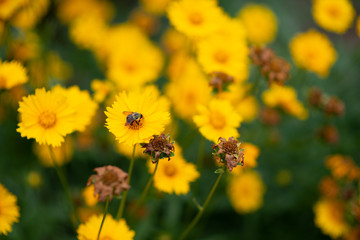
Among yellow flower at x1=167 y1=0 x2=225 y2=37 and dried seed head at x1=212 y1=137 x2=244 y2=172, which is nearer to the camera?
dried seed head at x1=212 y1=137 x2=244 y2=172

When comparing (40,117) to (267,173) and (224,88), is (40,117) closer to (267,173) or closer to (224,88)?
(224,88)

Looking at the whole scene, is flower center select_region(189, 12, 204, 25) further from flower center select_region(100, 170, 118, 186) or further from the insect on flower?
flower center select_region(100, 170, 118, 186)

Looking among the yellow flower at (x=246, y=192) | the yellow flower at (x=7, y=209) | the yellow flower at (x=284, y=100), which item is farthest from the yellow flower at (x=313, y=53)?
the yellow flower at (x=7, y=209)

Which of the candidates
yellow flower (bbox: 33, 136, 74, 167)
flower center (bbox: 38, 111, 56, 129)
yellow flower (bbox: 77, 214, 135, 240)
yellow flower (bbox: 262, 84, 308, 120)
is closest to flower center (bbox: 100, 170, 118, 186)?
yellow flower (bbox: 77, 214, 135, 240)

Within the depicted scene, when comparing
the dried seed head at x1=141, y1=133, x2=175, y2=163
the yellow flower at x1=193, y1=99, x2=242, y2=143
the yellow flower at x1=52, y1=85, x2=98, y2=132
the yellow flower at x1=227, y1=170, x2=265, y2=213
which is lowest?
the dried seed head at x1=141, y1=133, x2=175, y2=163

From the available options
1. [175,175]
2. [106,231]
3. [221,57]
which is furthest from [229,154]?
[221,57]

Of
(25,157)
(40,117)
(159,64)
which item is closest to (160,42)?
(159,64)

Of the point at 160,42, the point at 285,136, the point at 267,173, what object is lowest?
the point at 267,173

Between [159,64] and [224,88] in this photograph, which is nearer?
[224,88]
